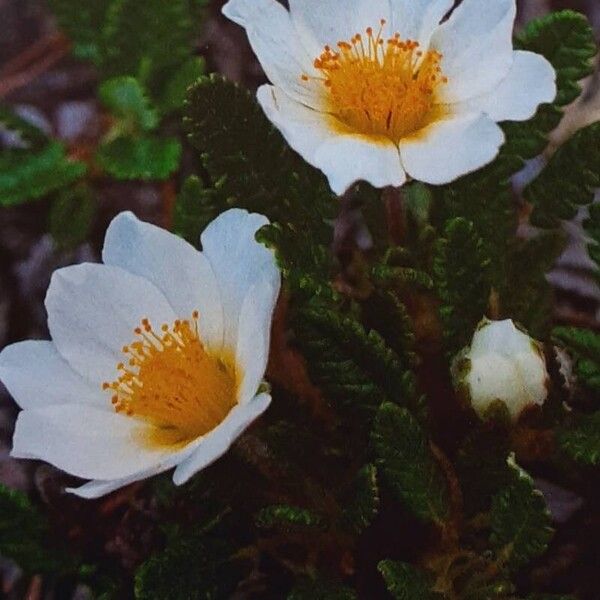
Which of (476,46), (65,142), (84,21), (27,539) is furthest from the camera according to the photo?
(65,142)

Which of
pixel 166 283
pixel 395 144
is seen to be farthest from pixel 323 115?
pixel 166 283

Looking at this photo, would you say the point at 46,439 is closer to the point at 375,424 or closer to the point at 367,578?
the point at 375,424

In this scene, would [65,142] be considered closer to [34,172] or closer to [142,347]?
[34,172]

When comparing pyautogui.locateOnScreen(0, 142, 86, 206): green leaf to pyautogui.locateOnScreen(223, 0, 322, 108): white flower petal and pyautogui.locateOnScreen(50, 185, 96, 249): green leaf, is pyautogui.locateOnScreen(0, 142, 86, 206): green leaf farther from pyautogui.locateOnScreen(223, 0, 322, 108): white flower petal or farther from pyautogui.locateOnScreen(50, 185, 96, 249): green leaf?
pyautogui.locateOnScreen(223, 0, 322, 108): white flower petal

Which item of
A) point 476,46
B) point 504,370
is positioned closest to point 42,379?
point 504,370

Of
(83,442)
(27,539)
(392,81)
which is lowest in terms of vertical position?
(27,539)

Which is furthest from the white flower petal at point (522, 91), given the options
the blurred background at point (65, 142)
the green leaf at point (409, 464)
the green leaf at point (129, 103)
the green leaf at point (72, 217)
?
the green leaf at point (72, 217)

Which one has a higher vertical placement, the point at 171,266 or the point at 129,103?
the point at 171,266

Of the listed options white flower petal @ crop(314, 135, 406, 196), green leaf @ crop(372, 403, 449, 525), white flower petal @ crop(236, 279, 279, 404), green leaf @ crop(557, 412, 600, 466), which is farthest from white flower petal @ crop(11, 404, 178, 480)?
green leaf @ crop(557, 412, 600, 466)
